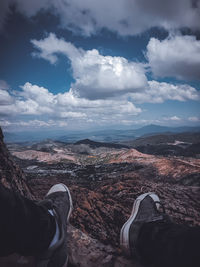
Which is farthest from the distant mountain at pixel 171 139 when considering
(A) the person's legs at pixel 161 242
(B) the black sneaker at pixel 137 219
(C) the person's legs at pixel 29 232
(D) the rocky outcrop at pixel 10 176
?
(C) the person's legs at pixel 29 232

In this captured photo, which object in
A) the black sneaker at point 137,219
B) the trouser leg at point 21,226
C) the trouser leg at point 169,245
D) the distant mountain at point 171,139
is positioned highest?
the trouser leg at point 21,226

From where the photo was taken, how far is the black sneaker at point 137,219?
2.18 metres

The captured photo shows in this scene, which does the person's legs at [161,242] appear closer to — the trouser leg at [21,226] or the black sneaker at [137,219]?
the black sneaker at [137,219]

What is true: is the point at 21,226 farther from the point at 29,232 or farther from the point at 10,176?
the point at 10,176

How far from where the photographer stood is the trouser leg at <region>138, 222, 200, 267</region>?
158 centimetres

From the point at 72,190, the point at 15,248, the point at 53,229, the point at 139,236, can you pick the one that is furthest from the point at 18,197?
the point at 72,190

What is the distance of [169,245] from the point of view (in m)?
1.79

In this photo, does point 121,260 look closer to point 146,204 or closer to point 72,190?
point 146,204

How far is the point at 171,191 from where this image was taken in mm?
4523

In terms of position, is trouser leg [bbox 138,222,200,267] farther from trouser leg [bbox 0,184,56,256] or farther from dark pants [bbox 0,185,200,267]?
trouser leg [bbox 0,184,56,256]

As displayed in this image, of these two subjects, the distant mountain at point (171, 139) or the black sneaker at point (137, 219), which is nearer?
the black sneaker at point (137, 219)

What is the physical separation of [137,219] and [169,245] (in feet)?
3.30

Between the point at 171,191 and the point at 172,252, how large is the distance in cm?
320

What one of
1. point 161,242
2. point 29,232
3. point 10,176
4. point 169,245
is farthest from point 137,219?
point 10,176
